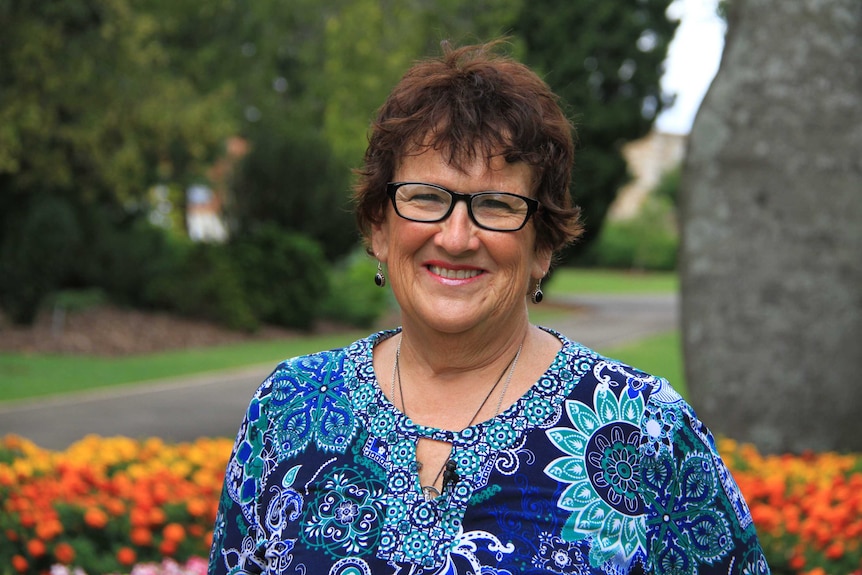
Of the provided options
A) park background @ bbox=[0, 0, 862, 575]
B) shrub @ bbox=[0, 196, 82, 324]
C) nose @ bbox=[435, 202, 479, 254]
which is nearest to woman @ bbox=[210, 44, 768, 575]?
nose @ bbox=[435, 202, 479, 254]

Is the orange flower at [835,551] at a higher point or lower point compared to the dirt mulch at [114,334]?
higher

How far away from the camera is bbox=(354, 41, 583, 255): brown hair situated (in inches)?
82.8

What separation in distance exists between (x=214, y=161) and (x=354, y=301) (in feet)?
13.6

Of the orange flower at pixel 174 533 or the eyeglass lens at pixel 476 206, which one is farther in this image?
the orange flower at pixel 174 533

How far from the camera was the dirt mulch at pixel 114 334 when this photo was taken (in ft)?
48.5

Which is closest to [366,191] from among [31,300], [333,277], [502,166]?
[502,166]

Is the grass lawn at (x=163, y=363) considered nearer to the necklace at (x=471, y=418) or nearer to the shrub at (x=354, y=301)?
the shrub at (x=354, y=301)

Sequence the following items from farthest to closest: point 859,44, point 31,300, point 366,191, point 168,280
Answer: point 168,280
point 31,300
point 859,44
point 366,191

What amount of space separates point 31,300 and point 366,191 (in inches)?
555

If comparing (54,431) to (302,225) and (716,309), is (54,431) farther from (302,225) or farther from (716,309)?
(302,225)

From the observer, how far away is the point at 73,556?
12.9ft

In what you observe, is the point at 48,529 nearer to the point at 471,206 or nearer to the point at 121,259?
the point at 471,206

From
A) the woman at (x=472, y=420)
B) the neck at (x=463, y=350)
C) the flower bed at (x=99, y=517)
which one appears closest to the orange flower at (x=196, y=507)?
the flower bed at (x=99, y=517)

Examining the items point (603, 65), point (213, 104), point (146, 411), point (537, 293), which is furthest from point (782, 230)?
point (603, 65)
